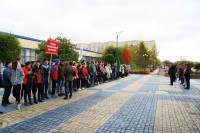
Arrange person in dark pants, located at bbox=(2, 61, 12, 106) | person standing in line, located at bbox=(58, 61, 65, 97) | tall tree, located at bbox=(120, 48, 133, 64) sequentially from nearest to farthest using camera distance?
person in dark pants, located at bbox=(2, 61, 12, 106) < person standing in line, located at bbox=(58, 61, 65, 97) < tall tree, located at bbox=(120, 48, 133, 64)

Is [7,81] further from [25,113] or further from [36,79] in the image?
[25,113]

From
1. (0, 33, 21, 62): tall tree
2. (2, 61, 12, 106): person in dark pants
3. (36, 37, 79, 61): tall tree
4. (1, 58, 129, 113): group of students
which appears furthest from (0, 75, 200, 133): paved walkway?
(36, 37, 79, 61): tall tree

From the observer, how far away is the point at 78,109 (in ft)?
28.9

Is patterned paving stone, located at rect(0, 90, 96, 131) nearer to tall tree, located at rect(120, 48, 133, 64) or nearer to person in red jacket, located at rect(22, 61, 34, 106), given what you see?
person in red jacket, located at rect(22, 61, 34, 106)

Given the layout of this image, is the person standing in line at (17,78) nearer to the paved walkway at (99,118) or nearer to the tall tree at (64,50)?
the paved walkway at (99,118)

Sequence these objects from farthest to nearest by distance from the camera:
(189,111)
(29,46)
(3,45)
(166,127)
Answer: (29,46)
(3,45)
(189,111)
(166,127)

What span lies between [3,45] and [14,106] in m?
15.9

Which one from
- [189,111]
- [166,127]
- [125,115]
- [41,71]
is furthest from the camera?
[41,71]

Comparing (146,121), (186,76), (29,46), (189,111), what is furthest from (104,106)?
(29,46)

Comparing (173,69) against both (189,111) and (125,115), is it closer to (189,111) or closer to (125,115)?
(189,111)

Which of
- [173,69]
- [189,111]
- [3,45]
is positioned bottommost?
[189,111]

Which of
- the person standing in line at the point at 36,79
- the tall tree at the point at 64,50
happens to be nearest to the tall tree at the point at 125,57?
the tall tree at the point at 64,50

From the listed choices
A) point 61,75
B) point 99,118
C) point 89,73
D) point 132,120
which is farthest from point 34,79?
point 89,73

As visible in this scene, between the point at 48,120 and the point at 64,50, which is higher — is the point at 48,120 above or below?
below
